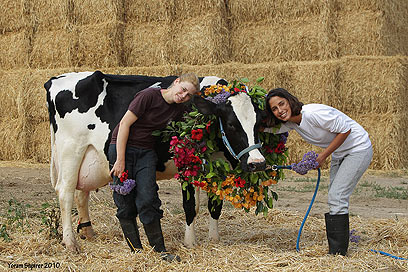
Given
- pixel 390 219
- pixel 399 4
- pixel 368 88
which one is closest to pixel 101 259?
pixel 390 219

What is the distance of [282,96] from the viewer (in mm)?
4004

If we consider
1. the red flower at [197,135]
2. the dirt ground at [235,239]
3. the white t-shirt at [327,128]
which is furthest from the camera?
the red flower at [197,135]

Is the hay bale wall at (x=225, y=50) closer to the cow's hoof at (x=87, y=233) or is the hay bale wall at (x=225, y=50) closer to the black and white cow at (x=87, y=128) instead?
the black and white cow at (x=87, y=128)

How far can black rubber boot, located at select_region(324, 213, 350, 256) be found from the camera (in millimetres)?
4008

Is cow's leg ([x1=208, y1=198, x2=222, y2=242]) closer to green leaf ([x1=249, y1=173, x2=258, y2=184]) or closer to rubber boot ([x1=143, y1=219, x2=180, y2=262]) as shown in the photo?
green leaf ([x1=249, y1=173, x2=258, y2=184])

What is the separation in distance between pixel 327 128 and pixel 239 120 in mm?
667

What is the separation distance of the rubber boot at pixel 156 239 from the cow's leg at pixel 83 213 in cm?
126

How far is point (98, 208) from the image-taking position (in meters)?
6.14

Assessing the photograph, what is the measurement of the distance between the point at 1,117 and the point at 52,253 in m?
7.31

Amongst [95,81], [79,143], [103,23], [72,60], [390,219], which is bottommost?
[390,219]

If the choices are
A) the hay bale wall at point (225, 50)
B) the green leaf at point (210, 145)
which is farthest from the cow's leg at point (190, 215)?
the hay bale wall at point (225, 50)

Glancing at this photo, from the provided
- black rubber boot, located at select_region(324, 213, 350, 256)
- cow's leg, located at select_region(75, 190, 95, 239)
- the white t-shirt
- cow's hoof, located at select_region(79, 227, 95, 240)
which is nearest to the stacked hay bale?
cow's leg, located at select_region(75, 190, 95, 239)

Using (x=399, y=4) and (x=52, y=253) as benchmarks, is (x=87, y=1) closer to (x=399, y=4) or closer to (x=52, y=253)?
(x=399, y=4)

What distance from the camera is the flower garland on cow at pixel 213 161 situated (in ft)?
13.6
